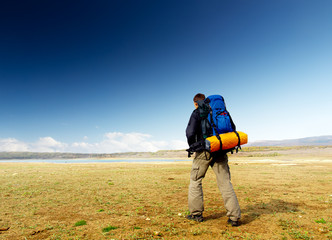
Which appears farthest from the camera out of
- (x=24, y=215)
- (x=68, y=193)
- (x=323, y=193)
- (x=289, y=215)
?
(x=68, y=193)

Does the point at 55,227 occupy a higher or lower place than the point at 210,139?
lower

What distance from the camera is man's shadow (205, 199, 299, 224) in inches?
224

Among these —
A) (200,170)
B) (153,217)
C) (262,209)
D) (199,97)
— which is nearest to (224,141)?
(200,170)

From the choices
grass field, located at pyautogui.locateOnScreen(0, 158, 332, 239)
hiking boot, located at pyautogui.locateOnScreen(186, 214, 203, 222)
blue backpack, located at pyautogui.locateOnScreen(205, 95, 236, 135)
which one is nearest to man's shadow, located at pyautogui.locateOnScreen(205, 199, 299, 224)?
grass field, located at pyautogui.locateOnScreen(0, 158, 332, 239)

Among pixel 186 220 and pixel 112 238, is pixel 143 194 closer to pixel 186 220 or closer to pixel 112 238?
pixel 186 220

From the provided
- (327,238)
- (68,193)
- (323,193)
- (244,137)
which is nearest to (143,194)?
(68,193)

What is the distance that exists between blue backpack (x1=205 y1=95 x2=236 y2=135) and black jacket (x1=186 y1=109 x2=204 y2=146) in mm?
376

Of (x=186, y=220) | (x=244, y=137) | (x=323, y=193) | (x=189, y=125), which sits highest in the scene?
(x=189, y=125)

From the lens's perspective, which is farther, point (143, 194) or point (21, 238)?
point (143, 194)

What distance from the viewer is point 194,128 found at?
5453 millimetres

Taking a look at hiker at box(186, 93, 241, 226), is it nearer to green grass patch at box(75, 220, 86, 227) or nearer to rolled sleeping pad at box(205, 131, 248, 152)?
rolled sleeping pad at box(205, 131, 248, 152)

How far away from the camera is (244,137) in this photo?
5281mm

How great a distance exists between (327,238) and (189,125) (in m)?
4.22

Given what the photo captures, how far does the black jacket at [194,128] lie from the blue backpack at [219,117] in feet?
1.23
